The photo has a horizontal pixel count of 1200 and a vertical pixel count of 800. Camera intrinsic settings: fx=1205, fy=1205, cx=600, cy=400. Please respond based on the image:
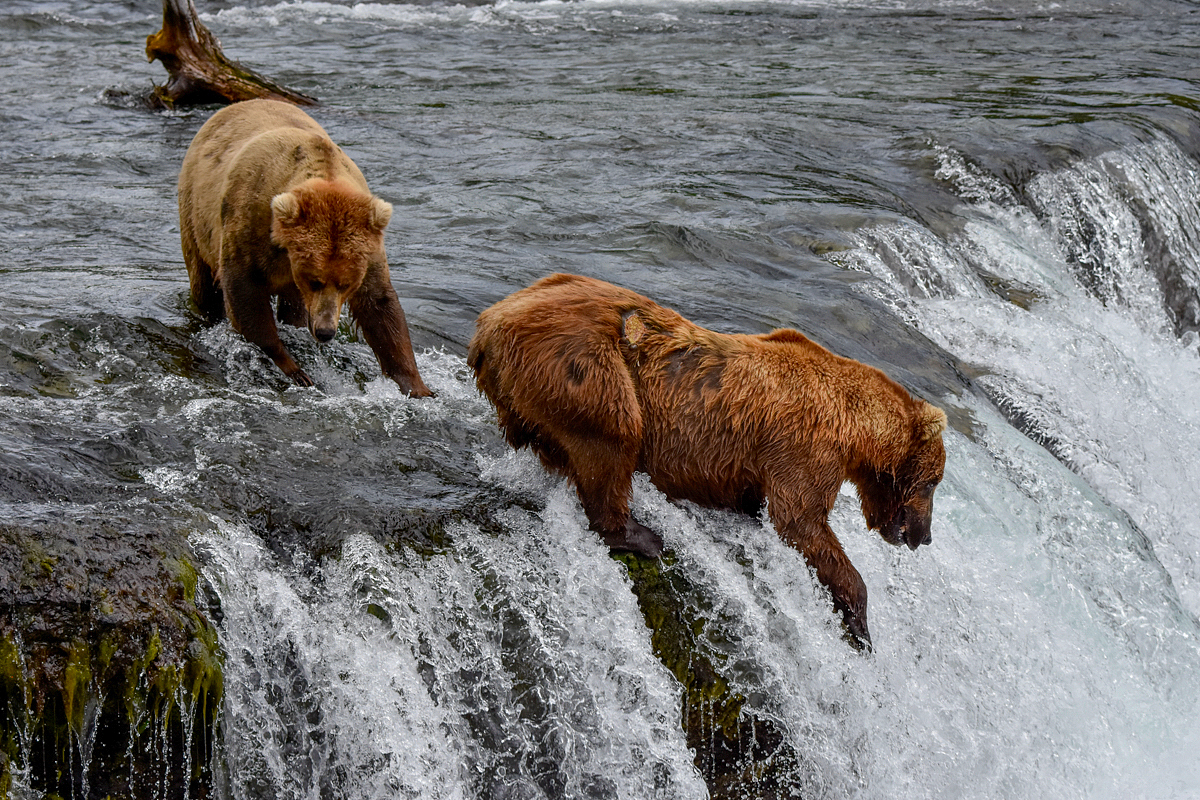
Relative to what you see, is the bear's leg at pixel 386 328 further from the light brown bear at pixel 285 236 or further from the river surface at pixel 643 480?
the river surface at pixel 643 480

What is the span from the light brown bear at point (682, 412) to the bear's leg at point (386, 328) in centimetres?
141

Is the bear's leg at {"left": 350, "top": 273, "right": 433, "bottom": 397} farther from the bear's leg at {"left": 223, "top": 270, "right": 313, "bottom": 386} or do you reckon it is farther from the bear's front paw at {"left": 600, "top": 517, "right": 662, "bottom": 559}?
the bear's front paw at {"left": 600, "top": 517, "right": 662, "bottom": 559}

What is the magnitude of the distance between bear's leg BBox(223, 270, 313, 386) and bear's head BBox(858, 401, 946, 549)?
2.79 metres

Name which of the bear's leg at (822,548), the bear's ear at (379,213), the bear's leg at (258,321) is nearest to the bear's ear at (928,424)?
the bear's leg at (822,548)

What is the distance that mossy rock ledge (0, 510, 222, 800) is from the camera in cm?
361

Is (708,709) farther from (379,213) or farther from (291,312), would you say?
(291,312)

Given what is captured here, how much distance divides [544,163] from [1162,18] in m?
12.2

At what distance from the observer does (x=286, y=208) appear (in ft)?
16.9

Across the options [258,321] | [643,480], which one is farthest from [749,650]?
[258,321]

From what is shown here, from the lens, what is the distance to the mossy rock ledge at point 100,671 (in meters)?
3.61

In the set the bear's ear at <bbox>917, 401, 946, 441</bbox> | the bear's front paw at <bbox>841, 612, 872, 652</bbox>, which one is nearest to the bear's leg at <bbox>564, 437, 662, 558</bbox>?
the bear's front paw at <bbox>841, 612, 872, 652</bbox>

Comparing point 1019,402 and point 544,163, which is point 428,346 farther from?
point 544,163

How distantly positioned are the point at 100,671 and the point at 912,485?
305 cm

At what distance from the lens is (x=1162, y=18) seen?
1823 centimetres
